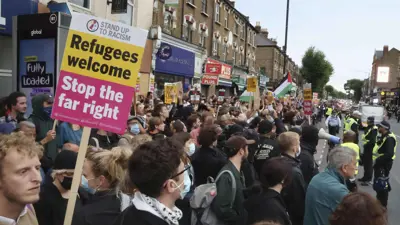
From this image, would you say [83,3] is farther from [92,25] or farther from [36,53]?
[92,25]

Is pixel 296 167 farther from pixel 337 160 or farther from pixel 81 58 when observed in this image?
pixel 81 58

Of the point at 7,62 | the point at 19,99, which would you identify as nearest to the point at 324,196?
the point at 19,99

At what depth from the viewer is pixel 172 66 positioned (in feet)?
65.1

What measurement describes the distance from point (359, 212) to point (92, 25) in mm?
2486

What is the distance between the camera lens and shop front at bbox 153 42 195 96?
59.8 ft

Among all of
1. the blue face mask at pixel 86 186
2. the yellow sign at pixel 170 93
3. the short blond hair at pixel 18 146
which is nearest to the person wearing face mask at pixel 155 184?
the short blond hair at pixel 18 146

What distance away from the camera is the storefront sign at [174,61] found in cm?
1816

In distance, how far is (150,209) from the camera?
211cm

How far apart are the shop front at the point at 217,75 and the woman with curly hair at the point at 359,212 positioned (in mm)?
16976

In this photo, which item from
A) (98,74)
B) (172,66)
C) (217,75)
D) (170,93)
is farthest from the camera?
(217,75)

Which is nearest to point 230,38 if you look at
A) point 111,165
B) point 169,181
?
point 111,165

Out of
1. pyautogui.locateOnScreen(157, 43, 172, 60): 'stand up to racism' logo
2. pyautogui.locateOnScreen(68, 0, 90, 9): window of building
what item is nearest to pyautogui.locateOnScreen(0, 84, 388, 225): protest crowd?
pyautogui.locateOnScreen(68, 0, 90, 9): window of building

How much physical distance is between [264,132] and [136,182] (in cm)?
421

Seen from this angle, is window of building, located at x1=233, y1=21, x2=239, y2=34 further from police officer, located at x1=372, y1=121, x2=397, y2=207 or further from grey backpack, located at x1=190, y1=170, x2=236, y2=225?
grey backpack, located at x1=190, y1=170, x2=236, y2=225
